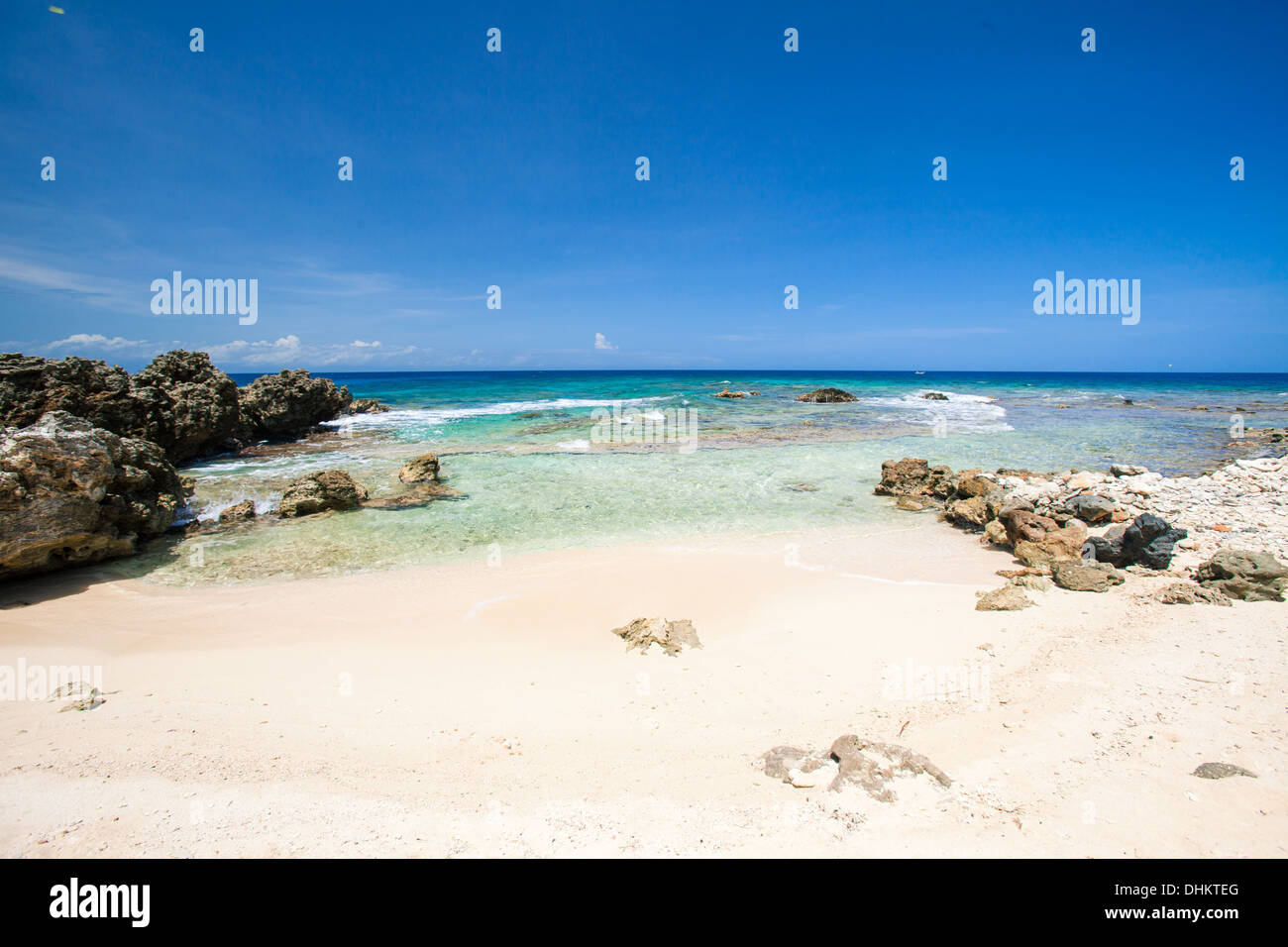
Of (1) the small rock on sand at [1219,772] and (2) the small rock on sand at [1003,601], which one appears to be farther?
(2) the small rock on sand at [1003,601]

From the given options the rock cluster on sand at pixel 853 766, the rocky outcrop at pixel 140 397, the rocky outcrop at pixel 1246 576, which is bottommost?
the rock cluster on sand at pixel 853 766

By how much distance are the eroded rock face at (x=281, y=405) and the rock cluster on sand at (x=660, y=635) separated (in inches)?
831

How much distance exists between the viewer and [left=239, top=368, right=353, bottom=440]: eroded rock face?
72.1ft

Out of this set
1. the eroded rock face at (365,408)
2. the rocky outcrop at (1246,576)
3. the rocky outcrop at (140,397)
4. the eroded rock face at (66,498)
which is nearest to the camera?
the rocky outcrop at (1246,576)

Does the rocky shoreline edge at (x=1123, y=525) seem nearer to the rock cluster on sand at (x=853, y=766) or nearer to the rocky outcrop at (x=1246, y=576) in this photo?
the rocky outcrop at (x=1246, y=576)

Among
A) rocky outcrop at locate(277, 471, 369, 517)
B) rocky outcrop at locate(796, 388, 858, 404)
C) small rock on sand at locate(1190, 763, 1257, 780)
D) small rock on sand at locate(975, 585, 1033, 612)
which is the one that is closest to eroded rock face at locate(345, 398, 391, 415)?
rocky outcrop at locate(277, 471, 369, 517)

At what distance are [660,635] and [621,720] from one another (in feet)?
4.59

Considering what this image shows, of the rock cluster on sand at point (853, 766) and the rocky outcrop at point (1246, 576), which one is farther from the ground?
the rocky outcrop at point (1246, 576)

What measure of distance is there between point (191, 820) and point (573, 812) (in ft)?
7.12

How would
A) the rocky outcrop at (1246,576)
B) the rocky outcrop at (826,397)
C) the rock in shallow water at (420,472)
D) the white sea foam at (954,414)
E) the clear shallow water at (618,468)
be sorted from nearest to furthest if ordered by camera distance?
the rocky outcrop at (1246,576) < the clear shallow water at (618,468) < the rock in shallow water at (420,472) < the white sea foam at (954,414) < the rocky outcrop at (826,397)

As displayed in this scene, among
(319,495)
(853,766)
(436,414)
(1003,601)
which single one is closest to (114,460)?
(319,495)

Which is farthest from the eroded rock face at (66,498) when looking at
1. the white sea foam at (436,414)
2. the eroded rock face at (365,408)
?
the eroded rock face at (365,408)

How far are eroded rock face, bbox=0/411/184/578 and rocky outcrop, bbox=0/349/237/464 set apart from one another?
4.29 metres

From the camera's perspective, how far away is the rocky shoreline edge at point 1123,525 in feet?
20.6
